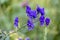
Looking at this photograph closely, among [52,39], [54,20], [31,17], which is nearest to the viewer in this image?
[31,17]

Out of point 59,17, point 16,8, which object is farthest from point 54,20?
point 16,8

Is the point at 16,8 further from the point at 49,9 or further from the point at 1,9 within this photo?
the point at 49,9

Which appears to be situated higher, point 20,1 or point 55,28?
point 20,1

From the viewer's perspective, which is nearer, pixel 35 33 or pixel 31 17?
pixel 31 17

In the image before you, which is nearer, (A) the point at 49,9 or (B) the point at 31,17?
(B) the point at 31,17

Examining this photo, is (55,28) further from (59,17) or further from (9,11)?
(9,11)

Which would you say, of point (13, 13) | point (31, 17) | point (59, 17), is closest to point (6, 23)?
point (13, 13)

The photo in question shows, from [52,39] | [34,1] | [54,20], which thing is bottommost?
[52,39]

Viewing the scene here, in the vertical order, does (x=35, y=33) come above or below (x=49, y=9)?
below

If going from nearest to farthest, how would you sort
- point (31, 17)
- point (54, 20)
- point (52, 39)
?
point (31, 17), point (52, 39), point (54, 20)
